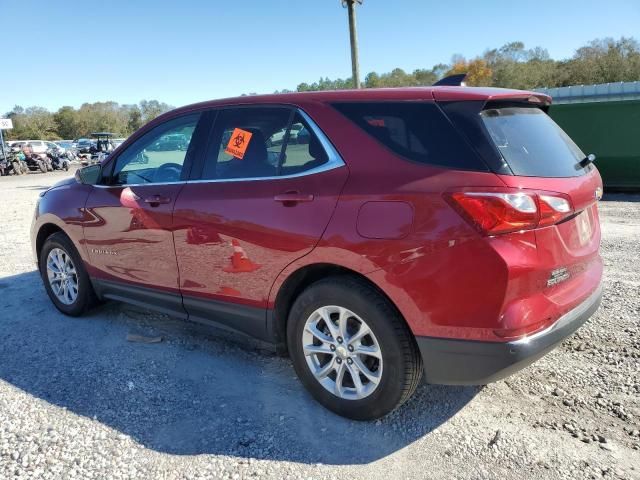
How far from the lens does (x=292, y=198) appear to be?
2.85m

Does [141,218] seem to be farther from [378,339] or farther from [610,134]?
[610,134]

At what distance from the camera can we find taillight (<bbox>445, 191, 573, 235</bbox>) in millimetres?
2279

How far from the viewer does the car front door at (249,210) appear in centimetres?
281

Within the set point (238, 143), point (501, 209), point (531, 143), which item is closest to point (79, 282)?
point (238, 143)

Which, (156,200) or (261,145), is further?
(156,200)

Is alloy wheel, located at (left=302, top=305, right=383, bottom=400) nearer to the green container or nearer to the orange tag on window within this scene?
the orange tag on window

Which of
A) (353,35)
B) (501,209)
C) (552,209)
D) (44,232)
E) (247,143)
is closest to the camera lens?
(501,209)

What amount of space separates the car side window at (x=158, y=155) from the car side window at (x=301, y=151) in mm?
943

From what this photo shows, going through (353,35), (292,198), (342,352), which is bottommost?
(342,352)

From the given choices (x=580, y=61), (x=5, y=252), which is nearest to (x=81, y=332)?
(x=5, y=252)

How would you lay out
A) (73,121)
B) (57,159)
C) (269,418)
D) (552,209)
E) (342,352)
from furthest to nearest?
(73,121)
(57,159)
(269,418)
(342,352)
(552,209)

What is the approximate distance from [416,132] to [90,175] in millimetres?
3008

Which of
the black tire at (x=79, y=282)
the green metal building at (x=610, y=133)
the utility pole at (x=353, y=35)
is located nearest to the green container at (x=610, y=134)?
the green metal building at (x=610, y=133)

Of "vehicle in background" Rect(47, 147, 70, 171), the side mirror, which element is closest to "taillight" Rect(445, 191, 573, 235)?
the side mirror
